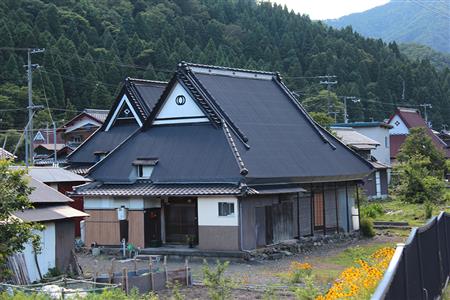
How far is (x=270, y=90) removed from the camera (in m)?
29.6

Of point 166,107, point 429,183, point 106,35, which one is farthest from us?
point 106,35

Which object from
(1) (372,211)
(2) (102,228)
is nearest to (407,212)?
(1) (372,211)

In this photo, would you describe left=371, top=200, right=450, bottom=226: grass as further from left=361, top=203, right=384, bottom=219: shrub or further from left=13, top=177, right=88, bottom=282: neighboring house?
left=13, top=177, right=88, bottom=282: neighboring house

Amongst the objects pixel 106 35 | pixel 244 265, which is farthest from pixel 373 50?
pixel 244 265

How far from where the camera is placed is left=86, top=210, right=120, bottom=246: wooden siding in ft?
81.4

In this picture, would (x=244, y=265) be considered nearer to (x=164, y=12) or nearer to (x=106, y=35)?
(x=106, y=35)

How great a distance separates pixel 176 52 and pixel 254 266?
226 ft

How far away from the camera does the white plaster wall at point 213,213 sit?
2233cm

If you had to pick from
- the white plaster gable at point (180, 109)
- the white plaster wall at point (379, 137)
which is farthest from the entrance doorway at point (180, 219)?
the white plaster wall at point (379, 137)

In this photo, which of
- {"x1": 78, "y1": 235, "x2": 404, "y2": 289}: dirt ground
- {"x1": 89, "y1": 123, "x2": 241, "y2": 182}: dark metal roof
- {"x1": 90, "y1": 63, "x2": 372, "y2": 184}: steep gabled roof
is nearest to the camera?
{"x1": 78, "y1": 235, "x2": 404, "y2": 289}: dirt ground

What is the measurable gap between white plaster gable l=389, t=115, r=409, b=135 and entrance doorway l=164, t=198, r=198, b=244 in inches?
1735

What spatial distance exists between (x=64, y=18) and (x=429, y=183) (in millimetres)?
65107

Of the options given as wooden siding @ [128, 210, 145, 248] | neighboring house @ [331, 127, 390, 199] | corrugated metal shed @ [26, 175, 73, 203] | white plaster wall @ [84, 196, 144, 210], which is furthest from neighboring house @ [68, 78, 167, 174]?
neighboring house @ [331, 127, 390, 199]

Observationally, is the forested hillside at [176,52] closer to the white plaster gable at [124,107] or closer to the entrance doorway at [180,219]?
the white plaster gable at [124,107]
